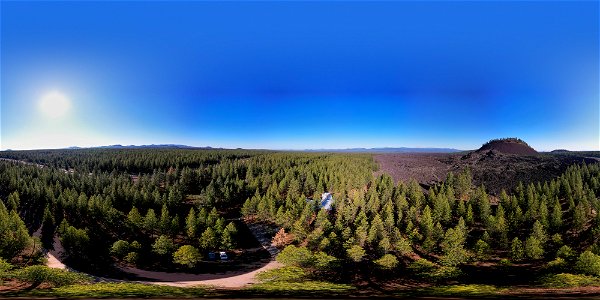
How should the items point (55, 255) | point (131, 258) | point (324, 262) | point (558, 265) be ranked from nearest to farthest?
point (324, 262)
point (558, 265)
point (131, 258)
point (55, 255)

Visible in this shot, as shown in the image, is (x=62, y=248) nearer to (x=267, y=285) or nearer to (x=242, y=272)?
(x=242, y=272)

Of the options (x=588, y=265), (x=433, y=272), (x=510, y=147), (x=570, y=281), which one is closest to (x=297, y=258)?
(x=433, y=272)

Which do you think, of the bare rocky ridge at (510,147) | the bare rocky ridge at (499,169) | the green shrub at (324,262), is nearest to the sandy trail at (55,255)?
the green shrub at (324,262)

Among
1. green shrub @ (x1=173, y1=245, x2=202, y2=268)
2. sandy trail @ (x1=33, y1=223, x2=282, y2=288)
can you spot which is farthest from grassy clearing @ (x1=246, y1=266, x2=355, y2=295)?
green shrub @ (x1=173, y1=245, x2=202, y2=268)

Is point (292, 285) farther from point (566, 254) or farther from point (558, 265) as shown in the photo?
point (566, 254)

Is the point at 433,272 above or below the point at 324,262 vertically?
below

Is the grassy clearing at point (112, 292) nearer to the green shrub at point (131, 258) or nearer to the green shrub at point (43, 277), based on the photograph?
the green shrub at point (43, 277)

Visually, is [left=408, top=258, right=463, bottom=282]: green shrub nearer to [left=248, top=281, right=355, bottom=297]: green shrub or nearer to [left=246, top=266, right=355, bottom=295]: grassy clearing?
[left=246, top=266, right=355, bottom=295]: grassy clearing
